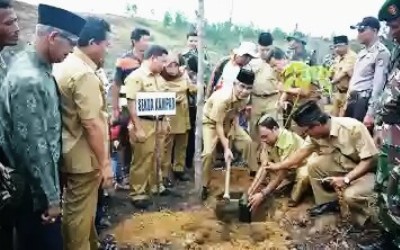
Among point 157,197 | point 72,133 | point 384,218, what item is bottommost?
point 157,197

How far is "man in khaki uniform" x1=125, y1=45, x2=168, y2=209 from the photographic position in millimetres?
5891

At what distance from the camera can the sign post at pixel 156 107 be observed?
5.83 m

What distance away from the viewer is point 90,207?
402 cm

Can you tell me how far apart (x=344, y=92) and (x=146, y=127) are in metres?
3.34

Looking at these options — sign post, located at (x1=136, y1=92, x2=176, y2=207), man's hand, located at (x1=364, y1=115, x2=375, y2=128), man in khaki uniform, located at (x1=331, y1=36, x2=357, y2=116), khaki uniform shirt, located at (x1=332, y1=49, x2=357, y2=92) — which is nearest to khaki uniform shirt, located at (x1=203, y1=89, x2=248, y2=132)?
sign post, located at (x1=136, y1=92, x2=176, y2=207)

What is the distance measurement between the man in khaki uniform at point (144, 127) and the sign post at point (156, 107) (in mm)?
48

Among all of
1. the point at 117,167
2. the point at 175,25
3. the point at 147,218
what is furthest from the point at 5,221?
the point at 175,25

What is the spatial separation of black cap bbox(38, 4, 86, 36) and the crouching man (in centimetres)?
293

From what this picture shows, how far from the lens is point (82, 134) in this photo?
3.86 meters

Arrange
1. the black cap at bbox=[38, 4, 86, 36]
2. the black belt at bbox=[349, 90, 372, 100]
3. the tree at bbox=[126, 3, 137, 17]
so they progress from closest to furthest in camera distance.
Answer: the black cap at bbox=[38, 4, 86, 36] < the black belt at bbox=[349, 90, 372, 100] < the tree at bbox=[126, 3, 137, 17]

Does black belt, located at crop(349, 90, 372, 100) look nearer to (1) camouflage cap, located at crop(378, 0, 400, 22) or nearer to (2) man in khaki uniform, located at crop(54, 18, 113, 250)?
(1) camouflage cap, located at crop(378, 0, 400, 22)

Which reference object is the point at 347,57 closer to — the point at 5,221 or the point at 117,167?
the point at 117,167

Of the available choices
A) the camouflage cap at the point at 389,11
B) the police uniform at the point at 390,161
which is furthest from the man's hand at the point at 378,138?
the camouflage cap at the point at 389,11

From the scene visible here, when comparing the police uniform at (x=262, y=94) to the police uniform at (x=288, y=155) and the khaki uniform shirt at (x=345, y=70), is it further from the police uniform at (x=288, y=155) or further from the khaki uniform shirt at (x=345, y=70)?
the police uniform at (x=288, y=155)
